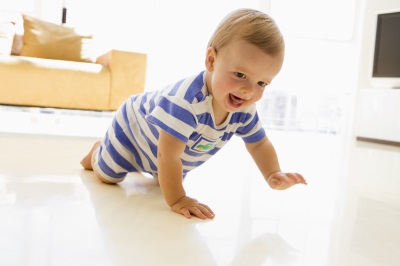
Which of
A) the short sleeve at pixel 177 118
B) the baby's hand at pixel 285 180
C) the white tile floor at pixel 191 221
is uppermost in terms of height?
the short sleeve at pixel 177 118

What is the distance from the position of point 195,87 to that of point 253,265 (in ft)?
1.56

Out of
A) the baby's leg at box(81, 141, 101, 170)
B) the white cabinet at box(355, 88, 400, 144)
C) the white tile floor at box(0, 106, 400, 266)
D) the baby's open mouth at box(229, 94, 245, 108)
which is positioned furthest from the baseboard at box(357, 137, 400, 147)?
the baby's open mouth at box(229, 94, 245, 108)

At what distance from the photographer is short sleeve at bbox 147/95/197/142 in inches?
38.7

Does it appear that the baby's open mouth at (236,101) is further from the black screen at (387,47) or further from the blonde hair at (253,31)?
the black screen at (387,47)

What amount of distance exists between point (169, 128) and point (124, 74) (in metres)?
2.45

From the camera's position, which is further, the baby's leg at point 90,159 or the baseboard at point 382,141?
the baseboard at point 382,141

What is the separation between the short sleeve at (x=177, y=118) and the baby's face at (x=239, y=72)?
79mm

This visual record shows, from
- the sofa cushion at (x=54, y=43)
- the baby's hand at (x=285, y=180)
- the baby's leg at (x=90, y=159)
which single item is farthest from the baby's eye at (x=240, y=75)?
the sofa cushion at (x=54, y=43)

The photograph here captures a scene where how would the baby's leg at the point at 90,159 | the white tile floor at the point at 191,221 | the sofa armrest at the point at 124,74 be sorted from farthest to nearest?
Result: the sofa armrest at the point at 124,74 → the baby's leg at the point at 90,159 → the white tile floor at the point at 191,221

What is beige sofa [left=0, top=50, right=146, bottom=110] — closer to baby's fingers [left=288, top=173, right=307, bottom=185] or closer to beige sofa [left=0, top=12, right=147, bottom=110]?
beige sofa [left=0, top=12, right=147, bottom=110]

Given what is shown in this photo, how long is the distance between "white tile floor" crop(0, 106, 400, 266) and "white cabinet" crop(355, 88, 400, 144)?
8.11ft

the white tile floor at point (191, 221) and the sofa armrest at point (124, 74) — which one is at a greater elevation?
the sofa armrest at point (124, 74)

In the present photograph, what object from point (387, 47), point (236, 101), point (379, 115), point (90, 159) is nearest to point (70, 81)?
point (90, 159)

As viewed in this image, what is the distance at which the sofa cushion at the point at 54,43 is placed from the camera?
359 centimetres
